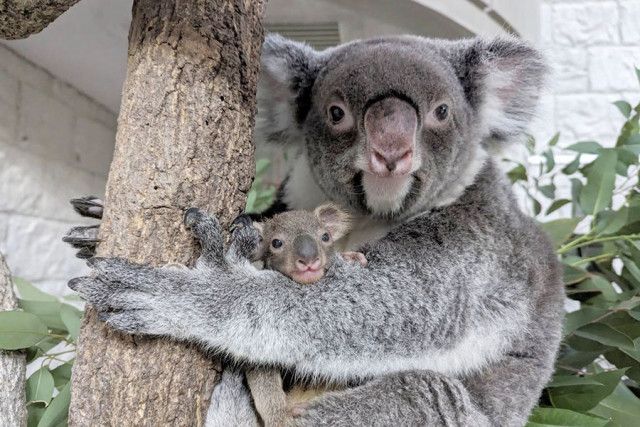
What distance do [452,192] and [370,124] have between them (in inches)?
13.8

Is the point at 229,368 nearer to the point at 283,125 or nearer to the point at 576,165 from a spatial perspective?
the point at 283,125

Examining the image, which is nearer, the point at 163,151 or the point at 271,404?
the point at 163,151

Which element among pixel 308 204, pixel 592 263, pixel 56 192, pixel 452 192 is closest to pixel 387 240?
pixel 452 192

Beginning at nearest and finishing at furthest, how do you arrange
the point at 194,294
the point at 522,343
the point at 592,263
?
1. the point at 194,294
2. the point at 522,343
3. the point at 592,263

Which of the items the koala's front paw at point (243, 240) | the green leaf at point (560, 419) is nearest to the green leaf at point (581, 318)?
the green leaf at point (560, 419)

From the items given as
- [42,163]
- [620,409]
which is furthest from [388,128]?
[42,163]

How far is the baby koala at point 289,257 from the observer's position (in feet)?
4.17

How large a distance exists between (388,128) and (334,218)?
0.28 meters

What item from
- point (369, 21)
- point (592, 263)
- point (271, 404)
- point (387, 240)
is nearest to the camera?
point (271, 404)

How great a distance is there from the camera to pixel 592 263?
2.31 metres

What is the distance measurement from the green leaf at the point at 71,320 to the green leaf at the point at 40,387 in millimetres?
96

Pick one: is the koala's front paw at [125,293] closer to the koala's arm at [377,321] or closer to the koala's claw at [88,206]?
the koala's arm at [377,321]

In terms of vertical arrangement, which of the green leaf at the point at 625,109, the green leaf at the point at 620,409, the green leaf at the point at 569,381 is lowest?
the green leaf at the point at 620,409

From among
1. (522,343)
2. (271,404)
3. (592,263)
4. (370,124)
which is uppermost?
(370,124)
